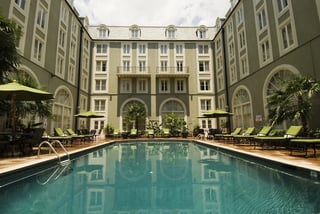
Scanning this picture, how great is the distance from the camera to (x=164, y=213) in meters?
2.76

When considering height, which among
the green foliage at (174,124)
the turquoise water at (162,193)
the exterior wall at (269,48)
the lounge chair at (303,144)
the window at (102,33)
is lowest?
the turquoise water at (162,193)

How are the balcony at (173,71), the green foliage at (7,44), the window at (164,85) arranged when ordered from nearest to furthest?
1. the green foliage at (7,44)
2. the balcony at (173,71)
3. the window at (164,85)

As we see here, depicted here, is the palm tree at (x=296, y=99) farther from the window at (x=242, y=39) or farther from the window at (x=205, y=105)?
the window at (x=205, y=105)

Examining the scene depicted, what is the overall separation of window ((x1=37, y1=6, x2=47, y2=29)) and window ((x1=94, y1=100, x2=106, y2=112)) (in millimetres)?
10460

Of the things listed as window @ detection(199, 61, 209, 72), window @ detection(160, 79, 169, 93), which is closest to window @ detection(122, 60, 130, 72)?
window @ detection(160, 79, 169, 93)

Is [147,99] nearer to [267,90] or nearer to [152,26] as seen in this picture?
[152,26]

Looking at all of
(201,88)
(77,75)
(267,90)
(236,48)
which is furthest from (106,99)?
(267,90)

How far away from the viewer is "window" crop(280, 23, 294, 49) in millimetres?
10977

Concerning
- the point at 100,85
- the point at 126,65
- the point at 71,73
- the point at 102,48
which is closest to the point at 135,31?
the point at 102,48

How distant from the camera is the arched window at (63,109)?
15237 millimetres

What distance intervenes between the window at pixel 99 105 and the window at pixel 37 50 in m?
9.73

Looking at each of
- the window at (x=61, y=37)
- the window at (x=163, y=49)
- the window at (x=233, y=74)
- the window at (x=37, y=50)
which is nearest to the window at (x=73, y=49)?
the window at (x=61, y=37)

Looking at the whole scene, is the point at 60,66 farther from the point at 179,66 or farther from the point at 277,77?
the point at 277,77

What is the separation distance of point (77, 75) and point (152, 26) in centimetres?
1308
